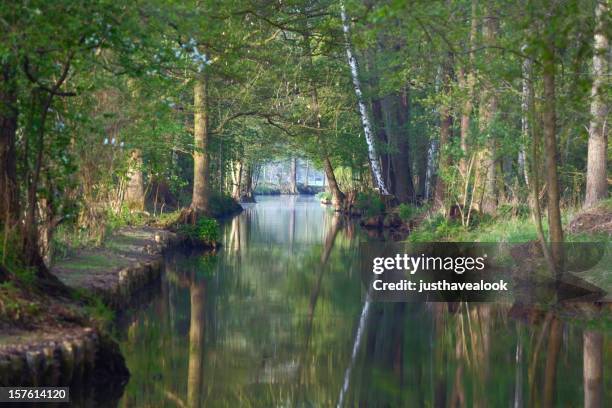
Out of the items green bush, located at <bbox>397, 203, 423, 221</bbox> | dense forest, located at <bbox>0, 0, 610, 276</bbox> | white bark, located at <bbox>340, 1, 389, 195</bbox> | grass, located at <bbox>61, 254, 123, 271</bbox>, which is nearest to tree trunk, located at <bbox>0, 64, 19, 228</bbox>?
dense forest, located at <bbox>0, 0, 610, 276</bbox>

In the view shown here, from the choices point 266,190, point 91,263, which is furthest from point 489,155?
point 266,190

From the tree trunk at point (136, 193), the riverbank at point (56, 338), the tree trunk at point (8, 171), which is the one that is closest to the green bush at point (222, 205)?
the tree trunk at point (136, 193)

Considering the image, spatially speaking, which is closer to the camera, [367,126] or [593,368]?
[593,368]

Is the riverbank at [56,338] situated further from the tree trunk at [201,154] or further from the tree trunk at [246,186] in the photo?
the tree trunk at [246,186]

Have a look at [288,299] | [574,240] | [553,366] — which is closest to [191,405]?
[553,366]

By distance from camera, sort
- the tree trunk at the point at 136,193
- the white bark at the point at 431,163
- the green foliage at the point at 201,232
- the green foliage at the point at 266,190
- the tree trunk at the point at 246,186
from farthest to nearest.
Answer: the green foliage at the point at 266,190 → the tree trunk at the point at 246,186 → the white bark at the point at 431,163 → the tree trunk at the point at 136,193 → the green foliage at the point at 201,232

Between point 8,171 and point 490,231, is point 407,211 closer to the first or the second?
point 490,231

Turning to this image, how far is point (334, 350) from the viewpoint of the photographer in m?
13.6

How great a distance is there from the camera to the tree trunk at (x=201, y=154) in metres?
30.3

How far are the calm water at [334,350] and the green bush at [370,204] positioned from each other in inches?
715

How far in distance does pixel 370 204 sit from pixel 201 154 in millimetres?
12456

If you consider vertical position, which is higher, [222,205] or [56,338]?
[222,205]

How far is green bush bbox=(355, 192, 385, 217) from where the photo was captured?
40000mm

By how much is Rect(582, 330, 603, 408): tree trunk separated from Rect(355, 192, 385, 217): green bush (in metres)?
25.7
